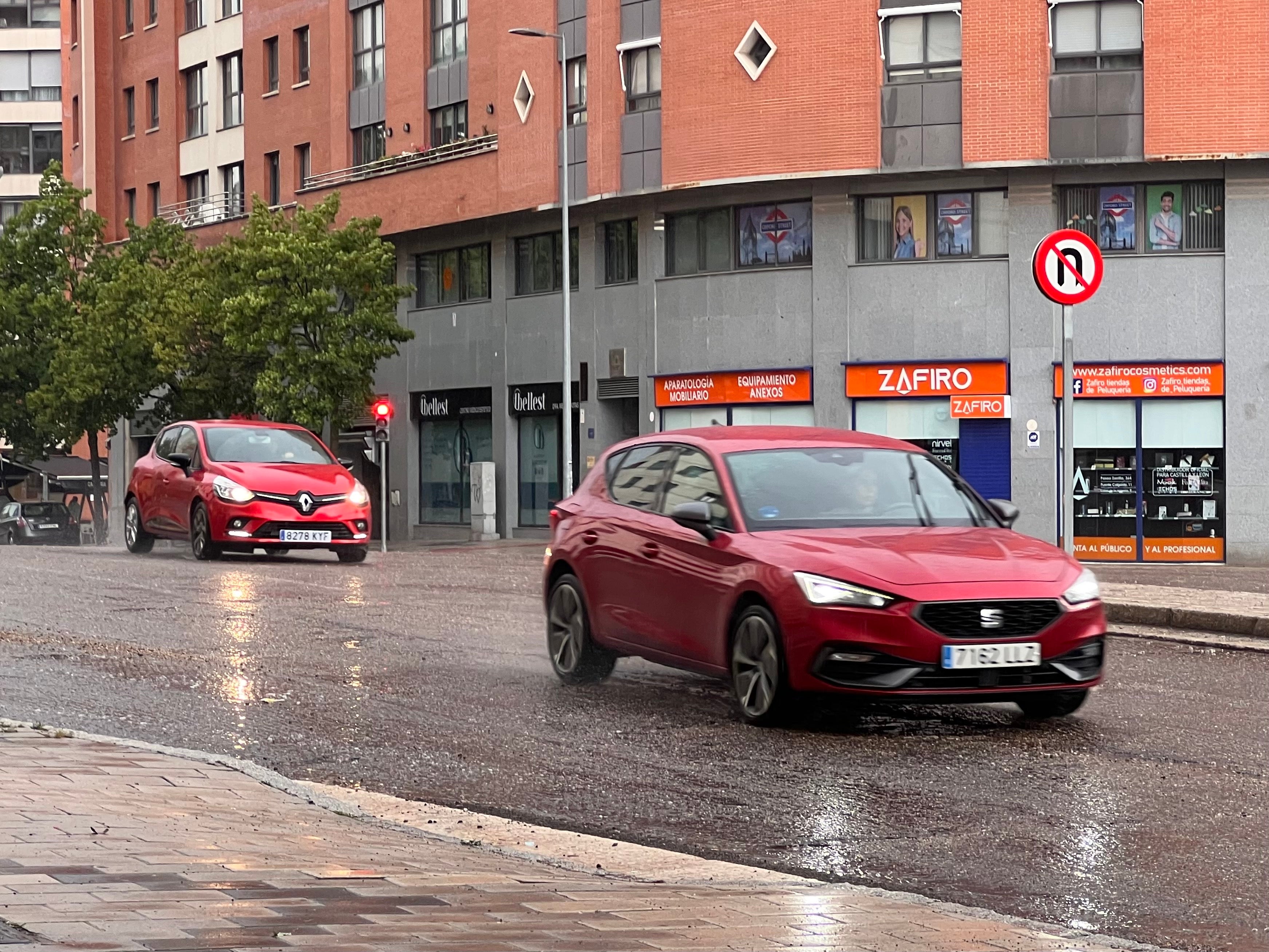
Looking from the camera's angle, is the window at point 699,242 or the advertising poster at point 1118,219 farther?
the window at point 699,242

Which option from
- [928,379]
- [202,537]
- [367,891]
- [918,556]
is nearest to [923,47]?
[928,379]

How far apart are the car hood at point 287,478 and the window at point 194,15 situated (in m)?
38.0

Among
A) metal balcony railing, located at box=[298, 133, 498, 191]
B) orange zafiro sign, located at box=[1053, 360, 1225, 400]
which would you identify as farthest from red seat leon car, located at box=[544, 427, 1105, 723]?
metal balcony railing, located at box=[298, 133, 498, 191]

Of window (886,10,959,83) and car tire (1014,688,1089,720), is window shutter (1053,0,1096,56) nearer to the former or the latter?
window (886,10,959,83)

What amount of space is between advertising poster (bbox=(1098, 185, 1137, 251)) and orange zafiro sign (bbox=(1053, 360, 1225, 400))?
2.13 m

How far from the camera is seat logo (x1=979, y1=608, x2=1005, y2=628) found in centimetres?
906

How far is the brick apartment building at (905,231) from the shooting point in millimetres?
33750

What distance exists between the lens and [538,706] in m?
10.3

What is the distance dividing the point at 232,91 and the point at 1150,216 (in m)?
31.1

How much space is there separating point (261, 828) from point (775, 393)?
3096cm

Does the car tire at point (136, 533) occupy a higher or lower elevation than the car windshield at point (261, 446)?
lower

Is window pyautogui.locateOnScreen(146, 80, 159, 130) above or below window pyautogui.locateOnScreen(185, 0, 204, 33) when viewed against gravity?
below

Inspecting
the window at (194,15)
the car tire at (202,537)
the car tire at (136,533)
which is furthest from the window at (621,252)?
the window at (194,15)

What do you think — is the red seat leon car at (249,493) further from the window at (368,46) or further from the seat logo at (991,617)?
the window at (368,46)
